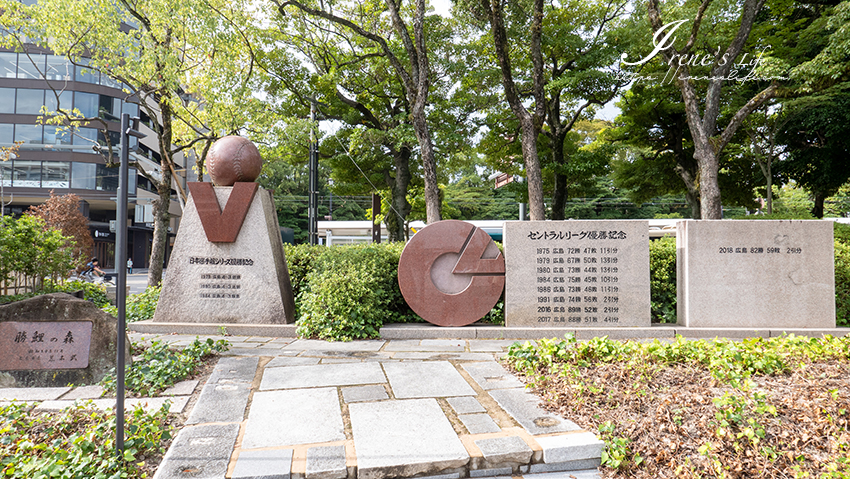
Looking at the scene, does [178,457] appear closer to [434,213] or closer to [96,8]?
[434,213]

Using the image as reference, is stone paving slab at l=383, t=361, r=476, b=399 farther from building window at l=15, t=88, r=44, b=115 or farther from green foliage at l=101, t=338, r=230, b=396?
building window at l=15, t=88, r=44, b=115

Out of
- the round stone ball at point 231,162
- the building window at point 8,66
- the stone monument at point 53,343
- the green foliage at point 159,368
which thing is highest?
the building window at point 8,66

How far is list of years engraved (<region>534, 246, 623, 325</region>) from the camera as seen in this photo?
21.8 ft

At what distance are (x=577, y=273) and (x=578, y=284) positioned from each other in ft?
0.54

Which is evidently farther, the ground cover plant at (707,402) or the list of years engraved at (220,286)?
the list of years engraved at (220,286)

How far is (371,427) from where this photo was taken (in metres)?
3.16

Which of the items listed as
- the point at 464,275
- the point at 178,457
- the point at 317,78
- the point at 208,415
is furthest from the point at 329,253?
the point at 317,78

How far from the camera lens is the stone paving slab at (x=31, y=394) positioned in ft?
11.9

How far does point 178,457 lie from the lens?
2.72m

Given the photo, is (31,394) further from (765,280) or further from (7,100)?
(7,100)

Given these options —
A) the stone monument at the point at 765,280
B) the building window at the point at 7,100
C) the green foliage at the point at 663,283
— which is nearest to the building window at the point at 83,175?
the building window at the point at 7,100

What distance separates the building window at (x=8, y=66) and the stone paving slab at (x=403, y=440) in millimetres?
35769

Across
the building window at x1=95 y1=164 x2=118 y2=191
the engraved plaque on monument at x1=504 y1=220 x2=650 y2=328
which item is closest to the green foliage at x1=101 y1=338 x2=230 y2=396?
the engraved plaque on monument at x1=504 y1=220 x2=650 y2=328

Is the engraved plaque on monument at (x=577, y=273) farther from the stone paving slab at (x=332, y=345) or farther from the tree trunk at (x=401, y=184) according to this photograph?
the tree trunk at (x=401, y=184)
